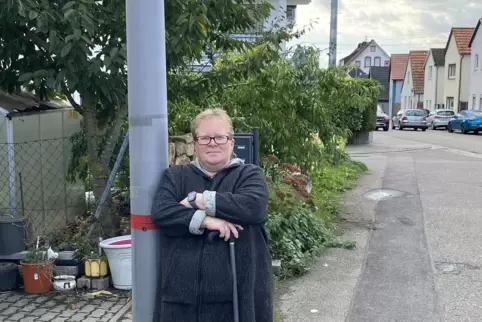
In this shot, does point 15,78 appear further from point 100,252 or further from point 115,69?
point 100,252

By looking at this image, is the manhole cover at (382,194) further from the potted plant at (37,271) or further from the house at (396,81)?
the house at (396,81)

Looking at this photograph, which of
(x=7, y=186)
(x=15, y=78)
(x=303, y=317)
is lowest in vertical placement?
(x=303, y=317)

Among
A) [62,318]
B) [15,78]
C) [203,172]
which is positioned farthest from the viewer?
[15,78]

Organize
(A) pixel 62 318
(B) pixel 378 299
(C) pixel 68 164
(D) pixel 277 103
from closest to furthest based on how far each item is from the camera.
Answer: (A) pixel 62 318 < (B) pixel 378 299 < (C) pixel 68 164 < (D) pixel 277 103

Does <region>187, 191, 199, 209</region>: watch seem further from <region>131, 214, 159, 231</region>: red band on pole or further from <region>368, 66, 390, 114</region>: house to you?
<region>368, 66, 390, 114</region>: house

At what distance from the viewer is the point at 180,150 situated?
18.7ft

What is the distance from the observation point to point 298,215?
671 centimetres

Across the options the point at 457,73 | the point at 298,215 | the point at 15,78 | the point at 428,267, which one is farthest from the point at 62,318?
the point at 457,73

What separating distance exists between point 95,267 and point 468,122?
30.4 m

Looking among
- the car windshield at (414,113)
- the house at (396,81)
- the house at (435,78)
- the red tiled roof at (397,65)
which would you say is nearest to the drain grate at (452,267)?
the car windshield at (414,113)

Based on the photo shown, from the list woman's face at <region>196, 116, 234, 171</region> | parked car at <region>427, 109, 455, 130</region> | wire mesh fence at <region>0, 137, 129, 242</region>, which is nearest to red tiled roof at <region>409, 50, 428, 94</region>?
parked car at <region>427, 109, 455, 130</region>

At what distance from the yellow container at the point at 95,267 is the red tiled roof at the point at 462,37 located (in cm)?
4517

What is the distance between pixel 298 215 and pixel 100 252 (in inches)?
96.0

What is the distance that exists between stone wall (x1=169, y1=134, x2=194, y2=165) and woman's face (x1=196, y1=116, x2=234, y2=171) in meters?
2.98
